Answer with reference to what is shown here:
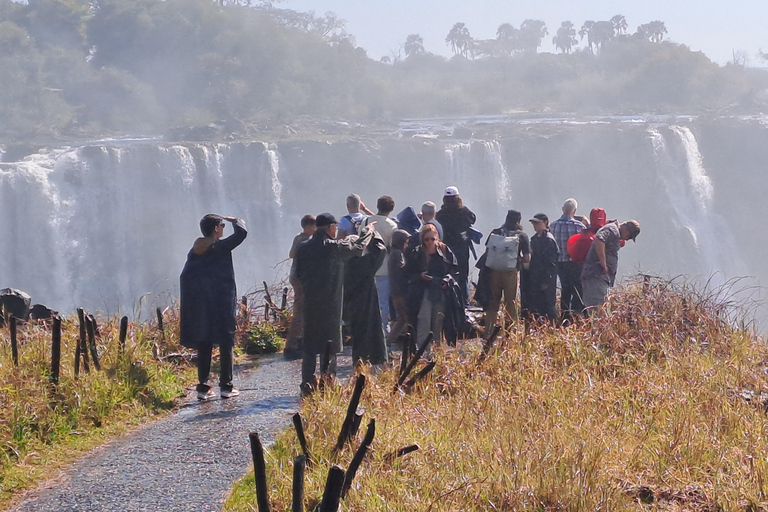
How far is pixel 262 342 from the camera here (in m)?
8.99

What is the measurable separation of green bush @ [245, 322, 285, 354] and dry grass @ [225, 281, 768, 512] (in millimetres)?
2830

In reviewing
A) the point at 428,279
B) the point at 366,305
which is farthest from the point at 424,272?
the point at 366,305

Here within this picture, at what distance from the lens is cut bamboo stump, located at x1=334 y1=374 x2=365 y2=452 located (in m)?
4.05

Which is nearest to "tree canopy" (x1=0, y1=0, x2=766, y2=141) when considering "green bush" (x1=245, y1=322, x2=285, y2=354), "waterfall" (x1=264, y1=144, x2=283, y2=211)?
"waterfall" (x1=264, y1=144, x2=283, y2=211)

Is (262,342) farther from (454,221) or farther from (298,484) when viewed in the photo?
(298,484)

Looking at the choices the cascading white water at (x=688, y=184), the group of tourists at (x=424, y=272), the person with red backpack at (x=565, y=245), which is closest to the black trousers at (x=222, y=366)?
the group of tourists at (x=424, y=272)

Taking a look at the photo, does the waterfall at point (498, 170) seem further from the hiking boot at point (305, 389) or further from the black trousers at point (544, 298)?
the hiking boot at point (305, 389)

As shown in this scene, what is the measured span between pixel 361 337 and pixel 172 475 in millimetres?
2058

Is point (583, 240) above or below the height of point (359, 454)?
above

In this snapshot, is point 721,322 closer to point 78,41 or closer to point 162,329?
point 162,329

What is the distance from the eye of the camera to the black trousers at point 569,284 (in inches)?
352

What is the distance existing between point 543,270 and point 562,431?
403 centimetres

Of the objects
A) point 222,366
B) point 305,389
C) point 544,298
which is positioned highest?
point 544,298

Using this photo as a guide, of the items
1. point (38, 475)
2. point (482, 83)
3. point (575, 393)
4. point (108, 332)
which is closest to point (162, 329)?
point (108, 332)
